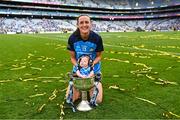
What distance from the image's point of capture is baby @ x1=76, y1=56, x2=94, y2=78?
680cm

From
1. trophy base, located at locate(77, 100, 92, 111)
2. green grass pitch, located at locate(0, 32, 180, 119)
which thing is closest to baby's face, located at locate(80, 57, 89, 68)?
trophy base, located at locate(77, 100, 92, 111)

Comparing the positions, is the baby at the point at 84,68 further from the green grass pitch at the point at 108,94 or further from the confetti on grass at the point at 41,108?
the confetti on grass at the point at 41,108

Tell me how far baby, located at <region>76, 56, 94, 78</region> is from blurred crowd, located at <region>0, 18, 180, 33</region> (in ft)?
241

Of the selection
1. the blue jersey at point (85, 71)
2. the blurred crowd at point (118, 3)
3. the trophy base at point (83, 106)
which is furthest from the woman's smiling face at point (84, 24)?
the blurred crowd at point (118, 3)

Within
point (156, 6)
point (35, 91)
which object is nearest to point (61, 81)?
point (35, 91)

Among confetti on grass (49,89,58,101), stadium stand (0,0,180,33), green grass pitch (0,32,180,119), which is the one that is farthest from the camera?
stadium stand (0,0,180,33)

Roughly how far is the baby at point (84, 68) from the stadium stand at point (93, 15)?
74.6m

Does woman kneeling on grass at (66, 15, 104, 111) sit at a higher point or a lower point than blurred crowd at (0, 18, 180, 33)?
higher

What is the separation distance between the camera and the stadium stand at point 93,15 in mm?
92938

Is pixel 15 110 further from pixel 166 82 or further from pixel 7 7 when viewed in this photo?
pixel 7 7

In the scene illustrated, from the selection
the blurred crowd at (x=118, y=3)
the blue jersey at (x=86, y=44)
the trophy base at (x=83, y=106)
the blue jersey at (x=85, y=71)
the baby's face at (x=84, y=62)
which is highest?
the blurred crowd at (x=118, y=3)

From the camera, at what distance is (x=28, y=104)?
7.34 m

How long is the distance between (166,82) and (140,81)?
0.77 m

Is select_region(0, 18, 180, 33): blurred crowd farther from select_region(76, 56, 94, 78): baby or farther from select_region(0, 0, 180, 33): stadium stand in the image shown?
select_region(76, 56, 94, 78): baby
